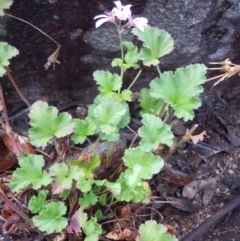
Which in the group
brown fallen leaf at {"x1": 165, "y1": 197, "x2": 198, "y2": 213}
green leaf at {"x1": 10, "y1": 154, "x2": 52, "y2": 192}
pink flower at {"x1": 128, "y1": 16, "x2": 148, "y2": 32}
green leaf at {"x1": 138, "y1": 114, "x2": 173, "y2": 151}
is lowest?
brown fallen leaf at {"x1": 165, "y1": 197, "x2": 198, "y2": 213}

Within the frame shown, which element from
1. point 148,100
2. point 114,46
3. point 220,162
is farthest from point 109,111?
point 220,162

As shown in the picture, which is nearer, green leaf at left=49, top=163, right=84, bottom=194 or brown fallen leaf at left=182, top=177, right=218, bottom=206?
green leaf at left=49, top=163, right=84, bottom=194

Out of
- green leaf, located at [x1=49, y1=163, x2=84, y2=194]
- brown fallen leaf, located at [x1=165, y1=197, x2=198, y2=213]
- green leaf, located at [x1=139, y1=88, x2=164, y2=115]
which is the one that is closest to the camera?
green leaf, located at [x1=49, y1=163, x2=84, y2=194]

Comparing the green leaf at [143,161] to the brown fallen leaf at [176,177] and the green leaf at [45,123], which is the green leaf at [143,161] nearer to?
the green leaf at [45,123]

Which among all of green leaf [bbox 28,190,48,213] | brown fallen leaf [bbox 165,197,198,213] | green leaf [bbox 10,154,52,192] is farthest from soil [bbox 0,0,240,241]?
green leaf [bbox 10,154,52,192]

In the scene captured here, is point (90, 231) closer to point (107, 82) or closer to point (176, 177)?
point (107, 82)

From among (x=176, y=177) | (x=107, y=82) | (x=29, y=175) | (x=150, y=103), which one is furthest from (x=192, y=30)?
(x=29, y=175)

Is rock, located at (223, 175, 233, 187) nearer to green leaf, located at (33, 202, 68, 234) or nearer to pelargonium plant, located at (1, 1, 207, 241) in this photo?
pelargonium plant, located at (1, 1, 207, 241)

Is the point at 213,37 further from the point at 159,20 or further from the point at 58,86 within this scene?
the point at 58,86
